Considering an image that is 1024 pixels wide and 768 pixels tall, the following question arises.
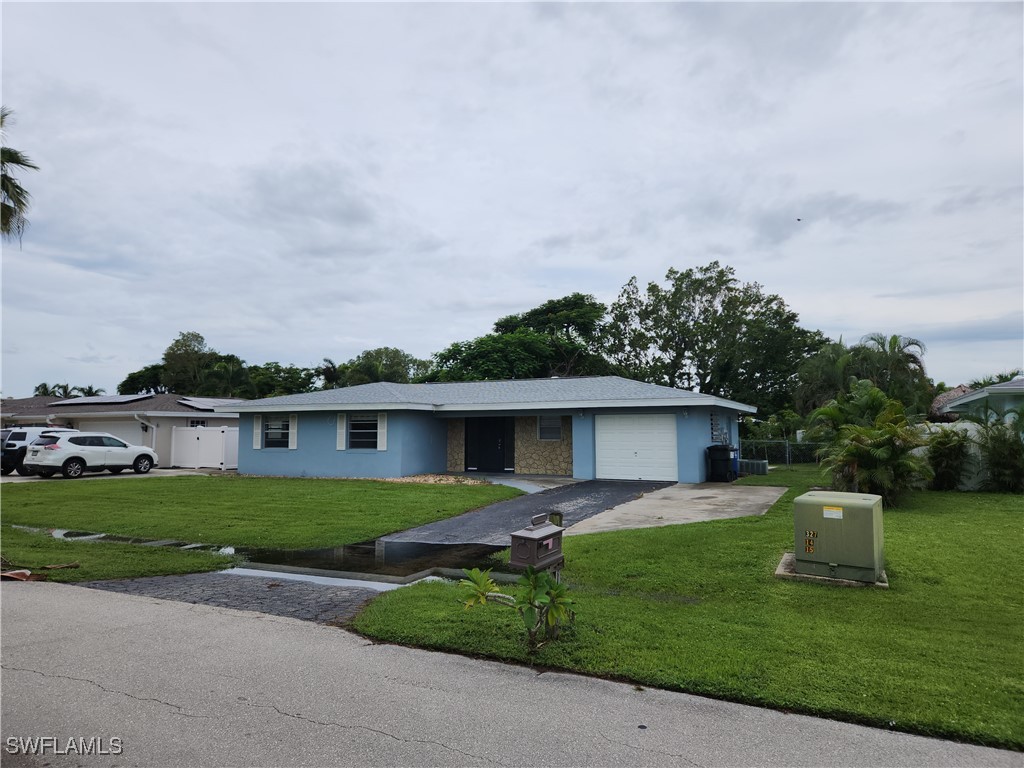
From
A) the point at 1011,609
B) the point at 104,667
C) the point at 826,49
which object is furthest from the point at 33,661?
the point at 826,49

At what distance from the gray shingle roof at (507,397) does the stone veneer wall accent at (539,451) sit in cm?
114

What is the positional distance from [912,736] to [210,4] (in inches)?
509

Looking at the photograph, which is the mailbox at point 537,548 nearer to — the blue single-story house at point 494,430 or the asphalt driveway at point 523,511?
the asphalt driveway at point 523,511

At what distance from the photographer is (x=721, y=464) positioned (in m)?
18.4

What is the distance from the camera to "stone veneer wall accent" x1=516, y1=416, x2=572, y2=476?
20.8 metres

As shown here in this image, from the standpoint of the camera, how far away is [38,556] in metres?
8.45

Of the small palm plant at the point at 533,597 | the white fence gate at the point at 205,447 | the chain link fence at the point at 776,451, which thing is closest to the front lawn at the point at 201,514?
the small palm plant at the point at 533,597

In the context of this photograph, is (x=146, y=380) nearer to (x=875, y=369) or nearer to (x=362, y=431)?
(x=362, y=431)

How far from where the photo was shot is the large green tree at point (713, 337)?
41.9 meters

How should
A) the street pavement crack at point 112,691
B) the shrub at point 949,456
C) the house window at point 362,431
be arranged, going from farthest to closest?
1. the house window at point 362,431
2. the shrub at point 949,456
3. the street pavement crack at point 112,691

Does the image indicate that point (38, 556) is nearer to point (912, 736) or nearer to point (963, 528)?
point (912, 736)

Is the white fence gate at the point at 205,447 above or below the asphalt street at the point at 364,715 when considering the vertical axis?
above

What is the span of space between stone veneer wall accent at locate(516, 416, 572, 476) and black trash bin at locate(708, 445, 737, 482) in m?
4.54

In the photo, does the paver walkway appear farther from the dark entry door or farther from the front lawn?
A: the dark entry door
